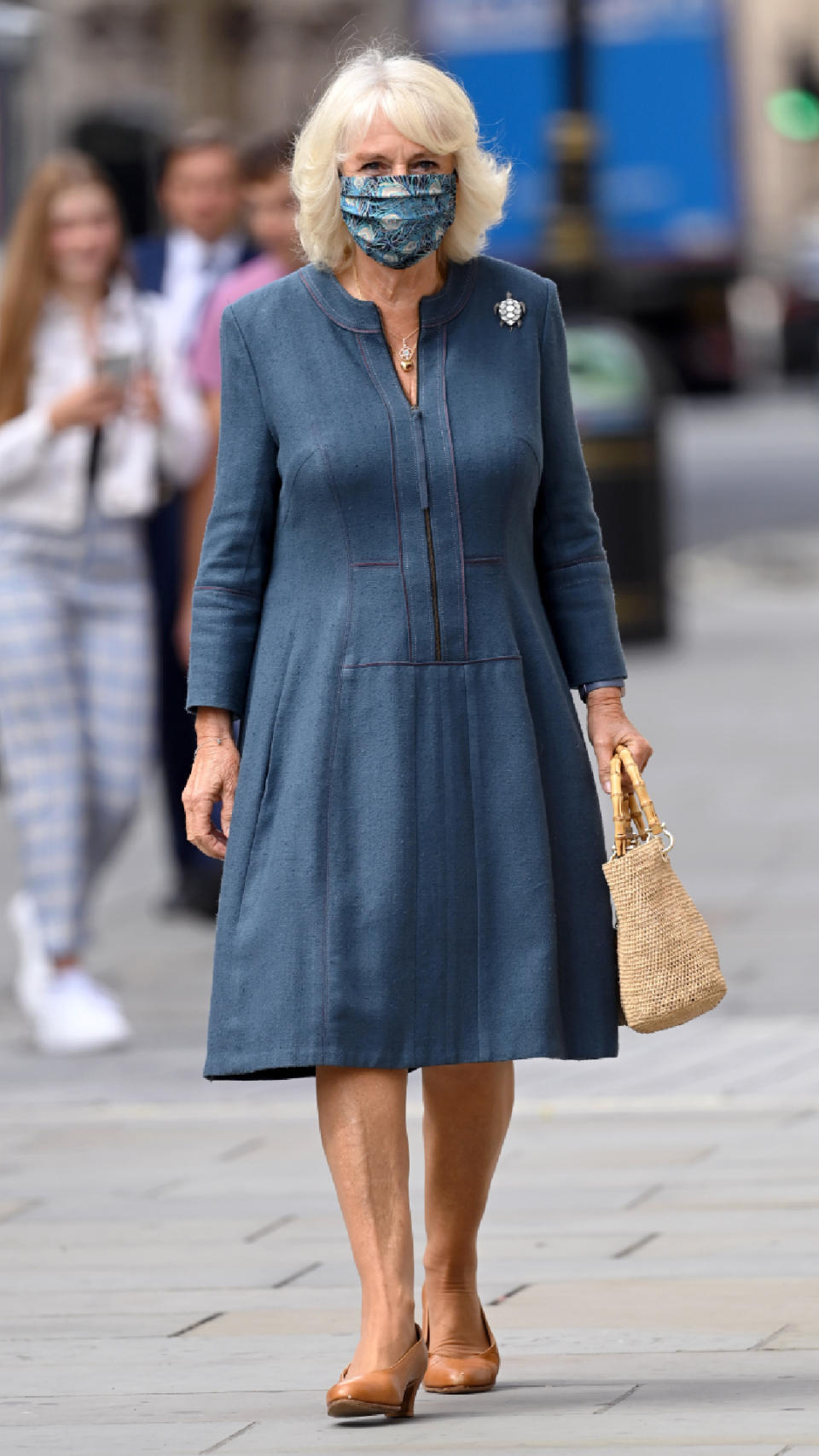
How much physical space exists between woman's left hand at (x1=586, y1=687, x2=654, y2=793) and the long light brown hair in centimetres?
321

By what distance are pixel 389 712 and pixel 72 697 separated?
3.20 m

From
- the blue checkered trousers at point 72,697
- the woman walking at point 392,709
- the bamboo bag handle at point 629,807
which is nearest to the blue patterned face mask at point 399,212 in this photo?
the woman walking at point 392,709

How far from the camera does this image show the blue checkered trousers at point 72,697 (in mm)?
6945

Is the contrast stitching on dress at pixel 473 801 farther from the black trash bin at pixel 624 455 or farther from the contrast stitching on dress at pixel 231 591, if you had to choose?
the black trash bin at pixel 624 455

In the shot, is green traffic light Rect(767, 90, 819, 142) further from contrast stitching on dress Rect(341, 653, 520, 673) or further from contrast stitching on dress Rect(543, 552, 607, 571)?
contrast stitching on dress Rect(341, 653, 520, 673)

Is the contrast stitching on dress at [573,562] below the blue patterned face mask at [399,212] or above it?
below

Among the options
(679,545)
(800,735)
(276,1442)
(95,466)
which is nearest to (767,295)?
(679,545)

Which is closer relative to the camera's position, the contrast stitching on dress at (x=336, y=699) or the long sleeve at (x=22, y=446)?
the contrast stitching on dress at (x=336, y=699)

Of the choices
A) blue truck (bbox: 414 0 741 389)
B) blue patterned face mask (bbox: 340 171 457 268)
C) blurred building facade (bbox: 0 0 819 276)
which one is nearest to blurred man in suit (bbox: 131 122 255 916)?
blue patterned face mask (bbox: 340 171 457 268)

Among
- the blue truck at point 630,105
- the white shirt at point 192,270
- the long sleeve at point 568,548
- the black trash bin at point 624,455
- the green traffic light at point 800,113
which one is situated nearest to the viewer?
the long sleeve at point 568,548

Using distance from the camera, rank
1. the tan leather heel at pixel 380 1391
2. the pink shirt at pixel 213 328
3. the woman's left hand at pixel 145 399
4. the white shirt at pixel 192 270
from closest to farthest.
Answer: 1. the tan leather heel at pixel 380 1391
2. the woman's left hand at pixel 145 399
3. the pink shirt at pixel 213 328
4. the white shirt at pixel 192 270

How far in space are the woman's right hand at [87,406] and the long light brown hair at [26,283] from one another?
143 millimetres

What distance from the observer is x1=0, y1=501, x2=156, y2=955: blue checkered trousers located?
22.8 ft

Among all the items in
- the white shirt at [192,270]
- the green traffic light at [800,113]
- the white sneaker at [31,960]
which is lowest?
the white sneaker at [31,960]
